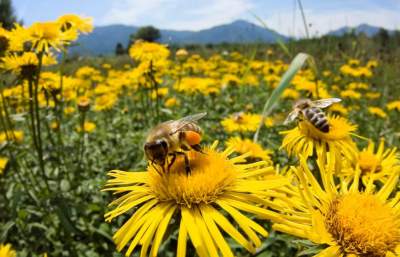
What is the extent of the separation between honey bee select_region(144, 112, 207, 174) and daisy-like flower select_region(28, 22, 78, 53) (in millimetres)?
1832

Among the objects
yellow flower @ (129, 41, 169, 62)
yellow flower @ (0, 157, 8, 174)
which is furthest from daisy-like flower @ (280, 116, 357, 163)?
yellow flower @ (0, 157, 8, 174)

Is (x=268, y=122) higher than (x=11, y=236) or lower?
higher

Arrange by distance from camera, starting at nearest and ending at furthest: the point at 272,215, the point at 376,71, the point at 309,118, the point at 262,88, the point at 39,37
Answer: the point at 272,215 < the point at 309,118 < the point at 39,37 < the point at 262,88 < the point at 376,71

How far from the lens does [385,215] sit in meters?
1.21

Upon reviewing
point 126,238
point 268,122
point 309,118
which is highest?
point 309,118

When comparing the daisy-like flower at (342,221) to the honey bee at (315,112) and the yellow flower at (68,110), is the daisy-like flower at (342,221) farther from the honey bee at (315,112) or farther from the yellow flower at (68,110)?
the yellow flower at (68,110)

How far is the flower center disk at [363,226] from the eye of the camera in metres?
1.14

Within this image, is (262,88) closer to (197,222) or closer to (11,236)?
(11,236)

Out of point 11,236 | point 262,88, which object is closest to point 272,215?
point 11,236

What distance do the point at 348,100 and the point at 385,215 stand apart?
620cm

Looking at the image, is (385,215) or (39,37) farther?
(39,37)

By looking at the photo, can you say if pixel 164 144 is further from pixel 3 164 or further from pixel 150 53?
pixel 3 164

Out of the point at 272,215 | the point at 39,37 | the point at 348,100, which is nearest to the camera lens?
the point at 272,215

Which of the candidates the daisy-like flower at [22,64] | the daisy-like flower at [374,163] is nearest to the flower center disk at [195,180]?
the daisy-like flower at [374,163]
